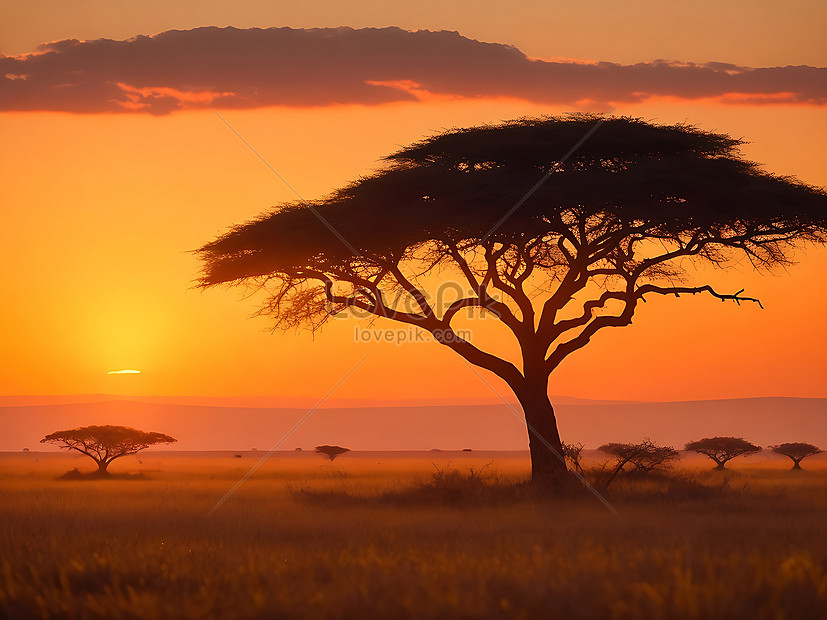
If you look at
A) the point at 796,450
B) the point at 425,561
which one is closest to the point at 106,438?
the point at 796,450

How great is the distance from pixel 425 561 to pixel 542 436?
13.7 m

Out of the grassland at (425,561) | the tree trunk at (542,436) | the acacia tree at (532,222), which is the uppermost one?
the acacia tree at (532,222)

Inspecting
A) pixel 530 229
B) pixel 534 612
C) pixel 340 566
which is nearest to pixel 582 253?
pixel 530 229

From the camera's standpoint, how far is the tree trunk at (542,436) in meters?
25.0

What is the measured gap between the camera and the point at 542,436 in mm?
25344

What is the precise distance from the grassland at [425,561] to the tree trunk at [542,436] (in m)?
2.12

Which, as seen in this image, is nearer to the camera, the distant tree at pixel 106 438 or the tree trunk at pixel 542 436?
the tree trunk at pixel 542 436

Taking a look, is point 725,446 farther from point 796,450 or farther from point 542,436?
point 542,436

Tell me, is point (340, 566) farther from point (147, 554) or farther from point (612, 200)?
point (612, 200)

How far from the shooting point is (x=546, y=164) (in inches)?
969

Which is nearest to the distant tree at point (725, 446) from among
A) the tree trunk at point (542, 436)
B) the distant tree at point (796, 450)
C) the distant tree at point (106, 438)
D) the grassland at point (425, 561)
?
the distant tree at point (796, 450)

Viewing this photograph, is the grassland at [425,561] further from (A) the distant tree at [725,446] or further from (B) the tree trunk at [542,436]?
(A) the distant tree at [725,446]

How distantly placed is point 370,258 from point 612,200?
6303 millimetres

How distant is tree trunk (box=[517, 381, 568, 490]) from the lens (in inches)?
985
